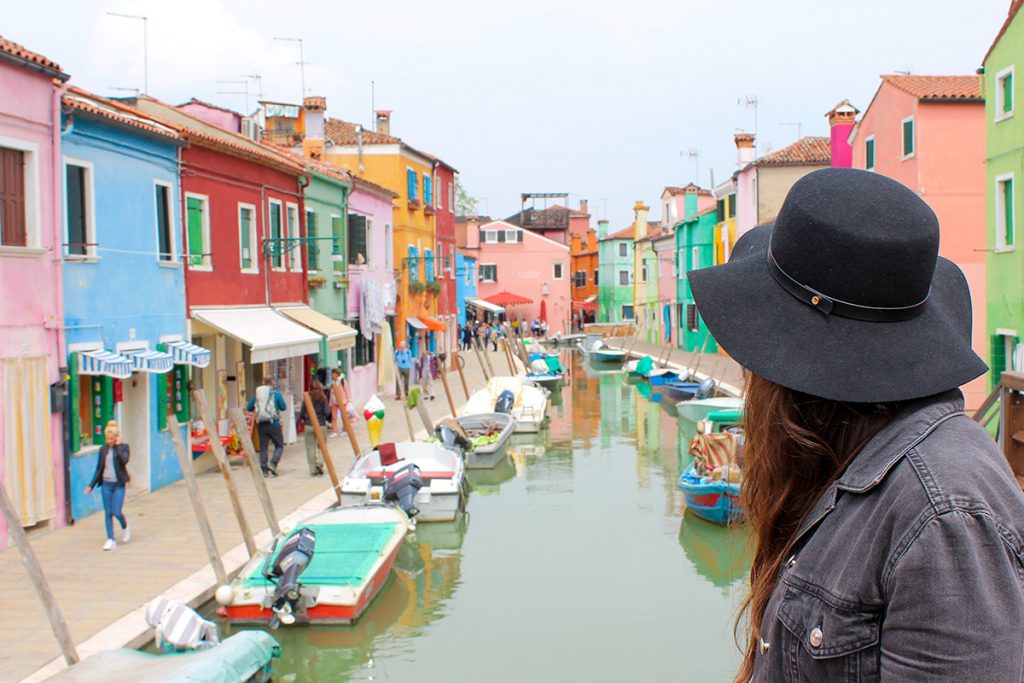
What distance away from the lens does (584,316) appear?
269ft

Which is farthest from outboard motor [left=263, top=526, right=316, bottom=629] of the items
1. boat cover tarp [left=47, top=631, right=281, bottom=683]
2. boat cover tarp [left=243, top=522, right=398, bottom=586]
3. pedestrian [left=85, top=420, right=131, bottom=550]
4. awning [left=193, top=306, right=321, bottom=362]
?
awning [left=193, top=306, right=321, bottom=362]

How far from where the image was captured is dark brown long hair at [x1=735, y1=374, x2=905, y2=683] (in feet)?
5.16

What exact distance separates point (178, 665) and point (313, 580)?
3.16 m

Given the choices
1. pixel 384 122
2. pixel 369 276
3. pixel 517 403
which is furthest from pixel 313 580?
pixel 384 122

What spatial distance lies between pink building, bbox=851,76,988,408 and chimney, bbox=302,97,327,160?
1558 cm

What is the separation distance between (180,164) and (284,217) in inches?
204

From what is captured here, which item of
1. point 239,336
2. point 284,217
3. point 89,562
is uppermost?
point 284,217

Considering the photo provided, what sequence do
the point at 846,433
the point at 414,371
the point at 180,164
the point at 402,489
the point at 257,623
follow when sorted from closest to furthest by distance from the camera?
the point at 846,433 < the point at 257,623 < the point at 402,489 < the point at 180,164 < the point at 414,371

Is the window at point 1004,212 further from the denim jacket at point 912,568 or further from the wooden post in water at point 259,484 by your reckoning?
the denim jacket at point 912,568

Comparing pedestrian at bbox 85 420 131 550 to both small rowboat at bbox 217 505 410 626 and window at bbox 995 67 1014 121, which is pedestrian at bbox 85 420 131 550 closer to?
small rowboat at bbox 217 505 410 626

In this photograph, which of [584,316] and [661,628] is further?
[584,316]

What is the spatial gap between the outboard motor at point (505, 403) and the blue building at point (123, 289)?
31.5 feet

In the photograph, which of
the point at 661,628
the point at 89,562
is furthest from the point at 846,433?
the point at 89,562

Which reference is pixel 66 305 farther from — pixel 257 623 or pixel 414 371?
pixel 414 371
